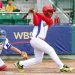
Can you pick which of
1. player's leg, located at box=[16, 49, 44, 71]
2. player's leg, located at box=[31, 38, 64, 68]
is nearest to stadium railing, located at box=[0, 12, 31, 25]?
player's leg, located at box=[16, 49, 44, 71]

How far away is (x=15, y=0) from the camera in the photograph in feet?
71.8

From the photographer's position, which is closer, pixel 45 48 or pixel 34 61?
pixel 45 48

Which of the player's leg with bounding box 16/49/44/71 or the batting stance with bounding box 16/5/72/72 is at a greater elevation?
the batting stance with bounding box 16/5/72/72

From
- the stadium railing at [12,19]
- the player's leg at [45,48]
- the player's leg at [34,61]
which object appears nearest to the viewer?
the player's leg at [45,48]

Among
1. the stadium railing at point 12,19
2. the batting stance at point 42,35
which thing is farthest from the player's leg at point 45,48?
the stadium railing at point 12,19

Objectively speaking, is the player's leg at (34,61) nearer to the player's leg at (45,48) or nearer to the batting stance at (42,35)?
the batting stance at (42,35)

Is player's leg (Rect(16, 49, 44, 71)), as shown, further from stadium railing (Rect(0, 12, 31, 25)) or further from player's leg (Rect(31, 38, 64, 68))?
stadium railing (Rect(0, 12, 31, 25))

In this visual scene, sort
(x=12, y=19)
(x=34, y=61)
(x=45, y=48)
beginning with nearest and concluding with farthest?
1. (x=45, y=48)
2. (x=34, y=61)
3. (x=12, y=19)

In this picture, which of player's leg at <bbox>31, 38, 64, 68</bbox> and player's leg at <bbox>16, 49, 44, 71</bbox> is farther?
player's leg at <bbox>16, 49, 44, 71</bbox>

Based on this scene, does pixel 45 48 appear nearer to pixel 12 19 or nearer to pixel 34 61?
pixel 34 61

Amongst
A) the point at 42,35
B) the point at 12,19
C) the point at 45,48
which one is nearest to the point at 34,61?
the point at 45,48

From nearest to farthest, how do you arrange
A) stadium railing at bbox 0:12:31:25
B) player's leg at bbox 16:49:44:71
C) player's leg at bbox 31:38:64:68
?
player's leg at bbox 31:38:64:68, player's leg at bbox 16:49:44:71, stadium railing at bbox 0:12:31:25

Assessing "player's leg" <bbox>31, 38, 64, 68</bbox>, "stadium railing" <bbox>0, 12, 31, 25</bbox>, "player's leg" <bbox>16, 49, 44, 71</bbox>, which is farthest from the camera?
"stadium railing" <bbox>0, 12, 31, 25</bbox>

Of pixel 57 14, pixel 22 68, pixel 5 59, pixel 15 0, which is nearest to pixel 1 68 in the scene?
pixel 22 68
